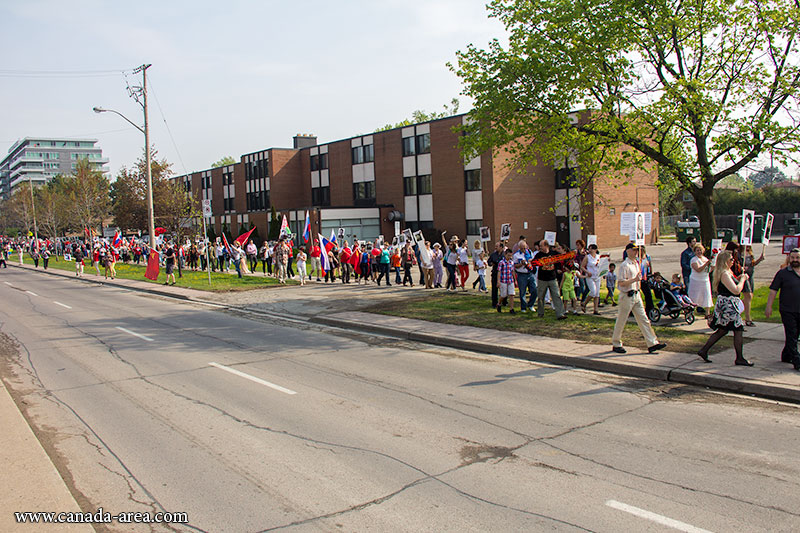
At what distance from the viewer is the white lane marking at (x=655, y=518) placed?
441 centimetres

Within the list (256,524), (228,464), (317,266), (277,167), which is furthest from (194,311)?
Answer: (277,167)

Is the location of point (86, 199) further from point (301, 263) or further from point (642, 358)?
point (642, 358)

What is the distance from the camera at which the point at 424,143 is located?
42.9 meters

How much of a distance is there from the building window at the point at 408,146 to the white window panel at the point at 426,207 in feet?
11.5

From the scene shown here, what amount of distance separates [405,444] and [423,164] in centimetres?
3795

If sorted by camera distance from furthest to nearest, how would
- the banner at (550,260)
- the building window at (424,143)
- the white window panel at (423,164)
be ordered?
the white window panel at (423,164) → the building window at (424,143) → the banner at (550,260)

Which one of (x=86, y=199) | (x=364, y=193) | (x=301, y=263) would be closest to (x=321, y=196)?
(x=364, y=193)

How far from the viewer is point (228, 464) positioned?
5.98m

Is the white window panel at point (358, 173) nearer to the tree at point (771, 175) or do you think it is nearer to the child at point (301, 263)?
the child at point (301, 263)

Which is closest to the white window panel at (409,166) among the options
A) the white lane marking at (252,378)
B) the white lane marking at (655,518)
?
the white lane marking at (252,378)

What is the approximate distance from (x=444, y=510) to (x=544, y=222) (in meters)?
37.3

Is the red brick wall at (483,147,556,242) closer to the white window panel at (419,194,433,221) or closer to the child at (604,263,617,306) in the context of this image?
the white window panel at (419,194,433,221)

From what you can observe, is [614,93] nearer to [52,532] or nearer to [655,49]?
[655,49]

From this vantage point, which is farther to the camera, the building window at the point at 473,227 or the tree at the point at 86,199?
the tree at the point at 86,199
